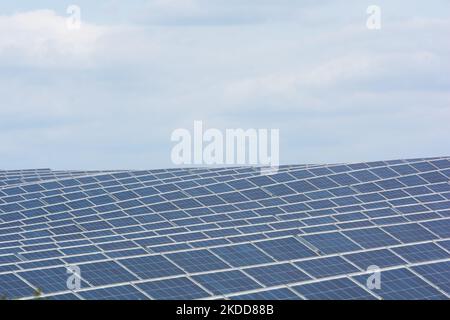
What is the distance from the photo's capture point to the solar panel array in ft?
129

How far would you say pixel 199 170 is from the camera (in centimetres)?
8094

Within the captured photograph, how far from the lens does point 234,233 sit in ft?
164

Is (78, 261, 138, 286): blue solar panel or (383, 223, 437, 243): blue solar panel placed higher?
(78, 261, 138, 286): blue solar panel

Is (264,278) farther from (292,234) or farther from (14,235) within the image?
(14,235)

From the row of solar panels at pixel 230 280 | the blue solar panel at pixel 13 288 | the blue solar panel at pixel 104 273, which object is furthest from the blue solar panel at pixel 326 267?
the blue solar panel at pixel 13 288

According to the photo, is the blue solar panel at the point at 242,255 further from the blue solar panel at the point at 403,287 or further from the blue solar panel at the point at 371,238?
the blue solar panel at the point at 371,238

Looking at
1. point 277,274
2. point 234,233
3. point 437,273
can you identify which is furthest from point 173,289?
point 234,233

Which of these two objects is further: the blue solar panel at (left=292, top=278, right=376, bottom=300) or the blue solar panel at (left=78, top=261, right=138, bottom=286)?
the blue solar panel at (left=78, top=261, right=138, bottom=286)

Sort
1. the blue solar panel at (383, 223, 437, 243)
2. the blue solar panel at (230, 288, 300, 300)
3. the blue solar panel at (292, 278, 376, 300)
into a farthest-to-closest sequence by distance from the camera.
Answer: the blue solar panel at (383, 223, 437, 243) → the blue solar panel at (292, 278, 376, 300) → the blue solar panel at (230, 288, 300, 300)

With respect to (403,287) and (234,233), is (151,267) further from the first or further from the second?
(403,287)

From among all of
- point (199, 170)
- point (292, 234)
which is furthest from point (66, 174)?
point (292, 234)

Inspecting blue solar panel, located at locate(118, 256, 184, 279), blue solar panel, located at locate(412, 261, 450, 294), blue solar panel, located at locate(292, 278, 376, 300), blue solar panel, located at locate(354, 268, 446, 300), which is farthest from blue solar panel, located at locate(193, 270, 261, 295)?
blue solar panel, located at locate(412, 261, 450, 294)

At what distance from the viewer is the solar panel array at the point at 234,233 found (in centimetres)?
3925

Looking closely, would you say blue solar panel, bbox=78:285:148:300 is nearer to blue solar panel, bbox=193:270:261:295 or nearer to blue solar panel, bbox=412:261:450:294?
blue solar panel, bbox=193:270:261:295
